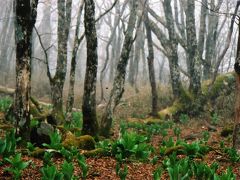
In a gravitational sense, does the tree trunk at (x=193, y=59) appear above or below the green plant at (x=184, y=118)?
above

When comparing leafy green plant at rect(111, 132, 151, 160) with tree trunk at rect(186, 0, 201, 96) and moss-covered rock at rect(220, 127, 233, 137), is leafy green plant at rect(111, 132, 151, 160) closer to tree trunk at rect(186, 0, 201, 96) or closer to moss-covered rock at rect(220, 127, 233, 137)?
moss-covered rock at rect(220, 127, 233, 137)

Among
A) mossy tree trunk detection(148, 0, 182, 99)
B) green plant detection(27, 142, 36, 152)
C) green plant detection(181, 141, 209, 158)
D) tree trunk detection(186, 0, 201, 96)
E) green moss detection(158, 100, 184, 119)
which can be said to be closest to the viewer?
green plant detection(27, 142, 36, 152)

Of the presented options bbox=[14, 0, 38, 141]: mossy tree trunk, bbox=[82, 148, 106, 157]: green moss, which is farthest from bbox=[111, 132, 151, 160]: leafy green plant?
bbox=[14, 0, 38, 141]: mossy tree trunk

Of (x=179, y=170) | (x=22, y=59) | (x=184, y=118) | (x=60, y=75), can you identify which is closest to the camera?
(x=179, y=170)

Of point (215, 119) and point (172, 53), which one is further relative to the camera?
point (172, 53)

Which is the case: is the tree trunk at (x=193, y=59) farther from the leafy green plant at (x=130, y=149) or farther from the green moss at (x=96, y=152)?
the leafy green plant at (x=130, y=149)

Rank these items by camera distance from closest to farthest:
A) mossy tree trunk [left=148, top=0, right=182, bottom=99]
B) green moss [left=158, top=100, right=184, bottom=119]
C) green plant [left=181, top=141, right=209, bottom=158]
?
green plant [left=181, top=141, right=209, bottom=158]
green moss [left=158, top=100, right=184, bottom=119]
mossy tree trunk [left=148, top=0, right=182, bottom=99]

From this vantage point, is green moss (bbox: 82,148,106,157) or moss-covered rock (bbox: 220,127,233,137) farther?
moss-covered rock (bbox: 220,127,233,137)

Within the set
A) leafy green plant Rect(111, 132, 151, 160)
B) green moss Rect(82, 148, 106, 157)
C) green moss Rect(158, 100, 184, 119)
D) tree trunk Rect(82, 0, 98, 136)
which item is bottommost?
green moss Rect(82, 148, 106, 157)

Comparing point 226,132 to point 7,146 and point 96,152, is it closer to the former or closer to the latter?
point 96,152

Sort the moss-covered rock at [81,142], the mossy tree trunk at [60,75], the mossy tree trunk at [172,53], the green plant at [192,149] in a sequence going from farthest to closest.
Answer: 1. the mossy tree trunk at [172,53]
2. the mossy tree trunk at [60,75]
3. the moss-covered rock at [81,142]
4. the green plant at [192,149]

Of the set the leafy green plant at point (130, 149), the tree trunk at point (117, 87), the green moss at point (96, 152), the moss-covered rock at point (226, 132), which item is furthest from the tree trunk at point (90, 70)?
the moss-covered rock at point (226, 132)

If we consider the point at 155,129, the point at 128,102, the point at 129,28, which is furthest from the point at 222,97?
the point at 129,28

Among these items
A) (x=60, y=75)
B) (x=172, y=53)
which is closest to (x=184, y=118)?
(x=172, y=53)
